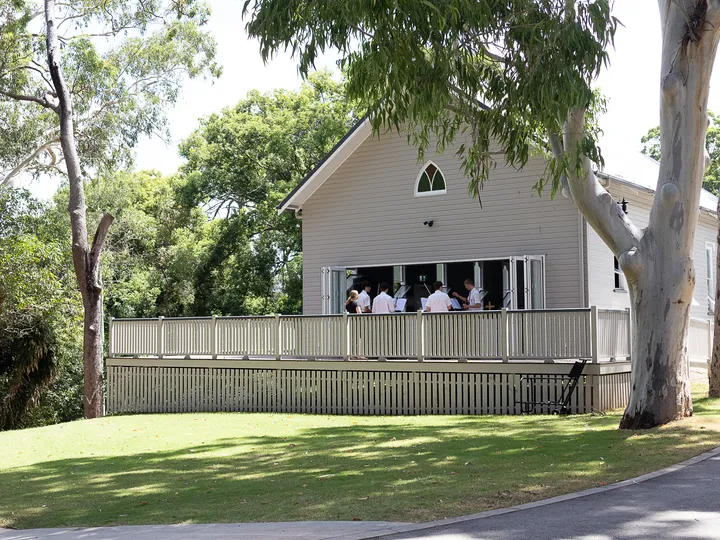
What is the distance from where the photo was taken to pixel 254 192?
41.1 m

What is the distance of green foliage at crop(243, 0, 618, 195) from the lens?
38.2 ft

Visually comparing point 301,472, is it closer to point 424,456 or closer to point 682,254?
point 424,456

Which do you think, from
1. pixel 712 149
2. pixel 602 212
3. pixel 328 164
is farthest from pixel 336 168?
pixel 712 149

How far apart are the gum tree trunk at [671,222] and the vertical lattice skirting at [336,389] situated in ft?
12.1

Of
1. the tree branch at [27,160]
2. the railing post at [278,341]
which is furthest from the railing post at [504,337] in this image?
the tree branch at [27,160]

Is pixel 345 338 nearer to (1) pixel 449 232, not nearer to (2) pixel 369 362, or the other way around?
(2) pixel 369 362

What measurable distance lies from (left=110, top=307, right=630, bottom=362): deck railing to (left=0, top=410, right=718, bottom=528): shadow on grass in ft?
6.48

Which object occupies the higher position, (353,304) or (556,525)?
(353,304)

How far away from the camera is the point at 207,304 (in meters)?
41.2

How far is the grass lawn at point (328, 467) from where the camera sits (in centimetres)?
893

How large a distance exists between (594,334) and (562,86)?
6.04 meters

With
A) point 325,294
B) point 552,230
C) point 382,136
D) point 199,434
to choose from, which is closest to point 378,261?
point 325,294

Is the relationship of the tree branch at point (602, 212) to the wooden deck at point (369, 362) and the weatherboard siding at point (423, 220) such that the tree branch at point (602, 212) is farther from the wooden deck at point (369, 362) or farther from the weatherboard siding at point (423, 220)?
the weatherboard siding at point (423, 220)

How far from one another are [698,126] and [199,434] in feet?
32.9
